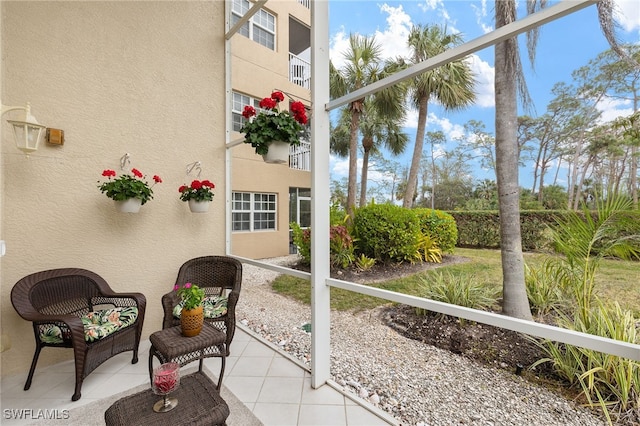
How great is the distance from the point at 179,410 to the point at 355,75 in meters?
3.72

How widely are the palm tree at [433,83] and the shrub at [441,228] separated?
2.38 feet

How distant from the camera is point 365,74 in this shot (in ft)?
11.4

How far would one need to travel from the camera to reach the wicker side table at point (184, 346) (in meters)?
2.04

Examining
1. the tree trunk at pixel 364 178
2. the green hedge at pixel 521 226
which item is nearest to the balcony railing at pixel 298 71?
the tree trunk at pixel 364 178

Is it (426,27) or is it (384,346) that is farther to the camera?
(384,346)

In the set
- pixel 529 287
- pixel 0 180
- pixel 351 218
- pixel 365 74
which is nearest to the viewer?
pixel 0 180

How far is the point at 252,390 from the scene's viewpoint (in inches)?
89.5

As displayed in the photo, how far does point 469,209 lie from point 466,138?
2.32 ft

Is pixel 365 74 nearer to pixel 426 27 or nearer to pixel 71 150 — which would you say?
pixel 426 27

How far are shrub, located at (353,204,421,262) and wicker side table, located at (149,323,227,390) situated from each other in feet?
8.75

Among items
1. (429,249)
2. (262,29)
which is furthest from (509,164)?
(262,29)

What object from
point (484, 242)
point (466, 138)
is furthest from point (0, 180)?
point (484, 242)

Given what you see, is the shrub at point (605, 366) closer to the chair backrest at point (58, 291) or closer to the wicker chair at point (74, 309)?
the wicker chair at point (74, 309)

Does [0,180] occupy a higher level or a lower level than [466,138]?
lower
